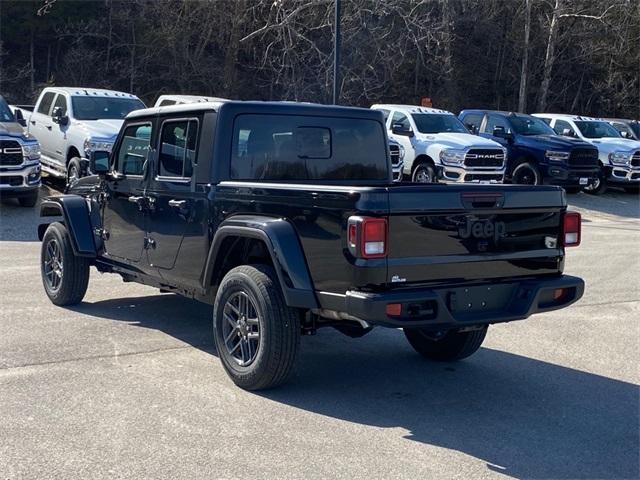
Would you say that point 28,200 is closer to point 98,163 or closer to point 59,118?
point 59,118

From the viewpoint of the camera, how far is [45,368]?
20.3 feet

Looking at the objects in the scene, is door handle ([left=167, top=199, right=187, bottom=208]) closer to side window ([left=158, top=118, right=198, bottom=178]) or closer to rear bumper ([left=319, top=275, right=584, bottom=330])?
side window ([left=158, top=118, right=198, bottom=178])

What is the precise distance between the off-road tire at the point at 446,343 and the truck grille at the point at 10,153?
9.78 metres

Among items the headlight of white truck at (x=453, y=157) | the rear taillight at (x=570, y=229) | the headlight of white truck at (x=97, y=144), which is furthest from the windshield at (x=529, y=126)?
the rear taillight at (x=570, y=229)

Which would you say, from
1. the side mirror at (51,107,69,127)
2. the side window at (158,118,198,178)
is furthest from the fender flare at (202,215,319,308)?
the side mirror at (51,107,69,127)

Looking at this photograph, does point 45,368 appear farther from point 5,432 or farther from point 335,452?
point 335,452

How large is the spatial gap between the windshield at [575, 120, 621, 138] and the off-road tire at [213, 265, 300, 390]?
19451 millimetres

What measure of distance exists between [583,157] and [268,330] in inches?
657

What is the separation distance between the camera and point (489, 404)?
5.76 m

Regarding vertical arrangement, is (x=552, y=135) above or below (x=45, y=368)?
above

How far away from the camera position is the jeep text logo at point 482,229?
5.34m

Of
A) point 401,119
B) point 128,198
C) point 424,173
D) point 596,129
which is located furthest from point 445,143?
point 128,198

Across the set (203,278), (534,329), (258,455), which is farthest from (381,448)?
(534,329)

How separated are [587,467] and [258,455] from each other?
1828 millimetres
